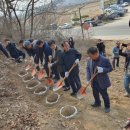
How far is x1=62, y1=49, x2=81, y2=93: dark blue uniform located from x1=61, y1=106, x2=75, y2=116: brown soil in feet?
3.89

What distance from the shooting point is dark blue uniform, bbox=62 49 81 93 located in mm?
9031

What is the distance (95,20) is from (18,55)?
36.5 meters

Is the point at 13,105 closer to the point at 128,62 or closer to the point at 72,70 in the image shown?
the point at 72,70

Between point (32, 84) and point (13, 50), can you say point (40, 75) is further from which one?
point (13, 50)

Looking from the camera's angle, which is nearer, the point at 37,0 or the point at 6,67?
the point at 6,67

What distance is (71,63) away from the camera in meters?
9.13

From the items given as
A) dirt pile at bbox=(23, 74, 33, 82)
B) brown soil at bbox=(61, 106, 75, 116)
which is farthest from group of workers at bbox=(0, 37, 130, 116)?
brown soil at bbox=(61, 106, 75, 116)

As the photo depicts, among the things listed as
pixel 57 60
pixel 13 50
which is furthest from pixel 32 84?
pixel 13 50

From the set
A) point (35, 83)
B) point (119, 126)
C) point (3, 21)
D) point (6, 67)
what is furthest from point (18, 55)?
point (3, 21)

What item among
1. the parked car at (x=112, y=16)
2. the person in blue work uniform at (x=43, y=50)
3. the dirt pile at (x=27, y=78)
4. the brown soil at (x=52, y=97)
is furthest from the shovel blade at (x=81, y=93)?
the parked car at (x=112, y=16)

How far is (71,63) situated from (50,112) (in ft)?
5.11

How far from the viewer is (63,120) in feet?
25.7

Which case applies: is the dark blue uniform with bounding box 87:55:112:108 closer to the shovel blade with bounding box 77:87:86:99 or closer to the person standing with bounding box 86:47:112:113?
the person standing with bounding box 86:47:112:113

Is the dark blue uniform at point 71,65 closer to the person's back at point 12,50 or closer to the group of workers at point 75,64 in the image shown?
the group of workers at point 75,64
